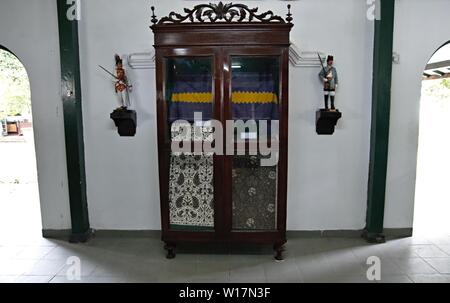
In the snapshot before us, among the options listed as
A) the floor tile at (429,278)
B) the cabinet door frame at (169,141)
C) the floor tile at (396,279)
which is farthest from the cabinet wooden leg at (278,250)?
the floor tile at (429,278)

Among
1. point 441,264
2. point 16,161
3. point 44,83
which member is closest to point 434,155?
point 441,264

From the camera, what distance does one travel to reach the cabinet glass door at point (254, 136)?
10.2ft

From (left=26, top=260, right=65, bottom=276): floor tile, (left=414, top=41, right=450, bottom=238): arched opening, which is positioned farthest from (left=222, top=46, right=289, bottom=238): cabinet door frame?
(left=414, top=41, right=450, bottom=238): arched opening

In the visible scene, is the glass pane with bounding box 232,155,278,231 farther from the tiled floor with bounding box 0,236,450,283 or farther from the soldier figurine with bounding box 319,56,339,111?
the soldier figurine with bounding box 319,56,339,111

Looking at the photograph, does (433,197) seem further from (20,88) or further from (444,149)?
(20,88)

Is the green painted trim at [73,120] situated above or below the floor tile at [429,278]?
above

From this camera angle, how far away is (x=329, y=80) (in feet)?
11.0

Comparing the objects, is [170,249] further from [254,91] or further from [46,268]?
[254,91]

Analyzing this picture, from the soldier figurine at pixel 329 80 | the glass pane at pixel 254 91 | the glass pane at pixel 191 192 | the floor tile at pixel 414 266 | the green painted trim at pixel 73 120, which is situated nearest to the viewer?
the floor tile at pixel 414 266

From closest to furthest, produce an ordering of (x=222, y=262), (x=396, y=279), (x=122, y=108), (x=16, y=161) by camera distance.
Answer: (x=396, y=279)
(x=222, y=262)
(x=122, y=108)
(x=16, y=161)

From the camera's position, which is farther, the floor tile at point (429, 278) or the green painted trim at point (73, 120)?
the green painted trim at point (73, 120)

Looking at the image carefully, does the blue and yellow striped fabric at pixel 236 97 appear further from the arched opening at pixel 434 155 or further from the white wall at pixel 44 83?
the arched opening at pixel 434 155

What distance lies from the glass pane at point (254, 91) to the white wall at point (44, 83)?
1862mm

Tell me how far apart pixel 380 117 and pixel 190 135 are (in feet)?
6.25
